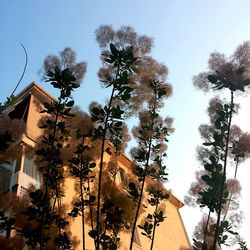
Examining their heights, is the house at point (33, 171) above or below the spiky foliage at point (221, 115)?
above

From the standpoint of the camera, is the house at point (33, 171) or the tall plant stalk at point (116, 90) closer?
the tall plant stalk at point (116, 90)

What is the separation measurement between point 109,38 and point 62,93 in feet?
2.69

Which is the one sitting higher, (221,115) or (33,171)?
(33,171)

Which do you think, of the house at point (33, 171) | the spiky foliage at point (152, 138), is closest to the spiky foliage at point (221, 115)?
the spiky foliage at point (152, 138)

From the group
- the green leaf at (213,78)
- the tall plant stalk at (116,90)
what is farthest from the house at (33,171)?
the green leaf at (213,78)

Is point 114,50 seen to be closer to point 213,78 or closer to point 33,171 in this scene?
point 213,78

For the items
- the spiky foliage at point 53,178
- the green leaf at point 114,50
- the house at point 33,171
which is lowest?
the spiky foliage at point 53,178

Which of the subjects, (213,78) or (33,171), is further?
(33,171)

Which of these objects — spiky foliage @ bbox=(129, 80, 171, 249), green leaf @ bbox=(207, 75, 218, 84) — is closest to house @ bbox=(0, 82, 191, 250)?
spiky foliage @ bbox=(129, 80, 171, 249)

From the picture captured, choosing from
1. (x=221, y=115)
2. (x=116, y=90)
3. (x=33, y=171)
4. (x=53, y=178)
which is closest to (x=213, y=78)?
(x=221, y=115)

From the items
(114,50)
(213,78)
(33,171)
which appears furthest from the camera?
(33,171)

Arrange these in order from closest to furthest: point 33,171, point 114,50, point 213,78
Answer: point 213,78 → point 114,50 → point 33,171

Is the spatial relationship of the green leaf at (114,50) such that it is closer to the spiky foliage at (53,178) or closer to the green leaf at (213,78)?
the spiky foliage at (53,178)

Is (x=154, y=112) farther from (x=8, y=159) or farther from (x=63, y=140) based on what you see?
(x=8, y=159)
